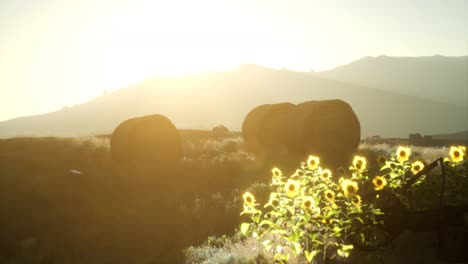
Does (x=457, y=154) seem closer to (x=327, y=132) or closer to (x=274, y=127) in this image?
(x=327, y=132)

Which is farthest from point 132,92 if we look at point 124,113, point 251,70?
point 251,70

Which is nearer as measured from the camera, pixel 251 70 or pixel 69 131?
pixel 69 131

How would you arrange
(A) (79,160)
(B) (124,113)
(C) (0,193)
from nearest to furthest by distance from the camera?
(C) (0,193)
(A) (79,160)
(B) (124,113)

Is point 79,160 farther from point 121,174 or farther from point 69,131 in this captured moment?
point 69,131

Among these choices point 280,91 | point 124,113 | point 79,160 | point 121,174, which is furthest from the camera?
point 280,91

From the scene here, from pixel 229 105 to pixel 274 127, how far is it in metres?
138

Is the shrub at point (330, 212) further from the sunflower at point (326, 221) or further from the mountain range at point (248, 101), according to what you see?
the mountain range at point (248, 101)

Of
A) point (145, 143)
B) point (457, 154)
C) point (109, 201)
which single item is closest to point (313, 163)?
point (457, 154)

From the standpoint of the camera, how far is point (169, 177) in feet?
57.0

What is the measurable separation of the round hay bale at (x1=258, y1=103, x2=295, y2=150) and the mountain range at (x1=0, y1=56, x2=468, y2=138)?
349 feet

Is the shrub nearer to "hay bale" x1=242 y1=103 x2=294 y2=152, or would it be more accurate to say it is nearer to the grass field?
the grass field

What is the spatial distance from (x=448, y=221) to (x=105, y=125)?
15086 cm

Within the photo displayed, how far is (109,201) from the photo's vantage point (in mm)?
14359

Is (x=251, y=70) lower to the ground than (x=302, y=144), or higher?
higher
